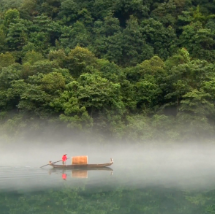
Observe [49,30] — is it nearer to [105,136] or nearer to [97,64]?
[97,64]

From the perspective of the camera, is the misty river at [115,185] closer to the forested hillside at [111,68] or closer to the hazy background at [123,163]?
the hazy background at [123,163]

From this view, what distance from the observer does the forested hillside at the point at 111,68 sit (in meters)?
31.9

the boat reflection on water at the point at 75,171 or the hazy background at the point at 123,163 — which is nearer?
the hazy background at the point at 123,163

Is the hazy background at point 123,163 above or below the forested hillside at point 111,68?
below

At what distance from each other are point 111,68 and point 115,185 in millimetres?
16944

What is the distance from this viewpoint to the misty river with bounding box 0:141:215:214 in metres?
16.9

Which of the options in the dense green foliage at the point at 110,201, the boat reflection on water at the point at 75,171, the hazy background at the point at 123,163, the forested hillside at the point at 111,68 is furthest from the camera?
the forested hillside at the point at 111,68

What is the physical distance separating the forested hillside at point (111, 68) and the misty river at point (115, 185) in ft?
7.11

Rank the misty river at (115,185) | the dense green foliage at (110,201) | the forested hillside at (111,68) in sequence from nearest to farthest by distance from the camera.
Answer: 1. the dense green foliage at (110,201)
2. the misty river at (115,185)
3. the forested hillside at (111,68)

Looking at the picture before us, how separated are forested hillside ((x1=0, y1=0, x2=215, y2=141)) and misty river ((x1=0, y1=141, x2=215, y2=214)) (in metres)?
2.17

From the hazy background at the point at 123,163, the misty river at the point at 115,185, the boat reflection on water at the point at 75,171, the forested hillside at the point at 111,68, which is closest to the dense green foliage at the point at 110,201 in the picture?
the misty river at the point at 115,185

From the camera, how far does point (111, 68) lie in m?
36.1

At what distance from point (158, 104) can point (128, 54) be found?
6.85m

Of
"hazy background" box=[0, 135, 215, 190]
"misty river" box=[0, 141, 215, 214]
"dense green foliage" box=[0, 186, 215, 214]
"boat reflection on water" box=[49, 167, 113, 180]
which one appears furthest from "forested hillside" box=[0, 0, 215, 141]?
"dense green foliage" box=[0, 186, 215, 214]
